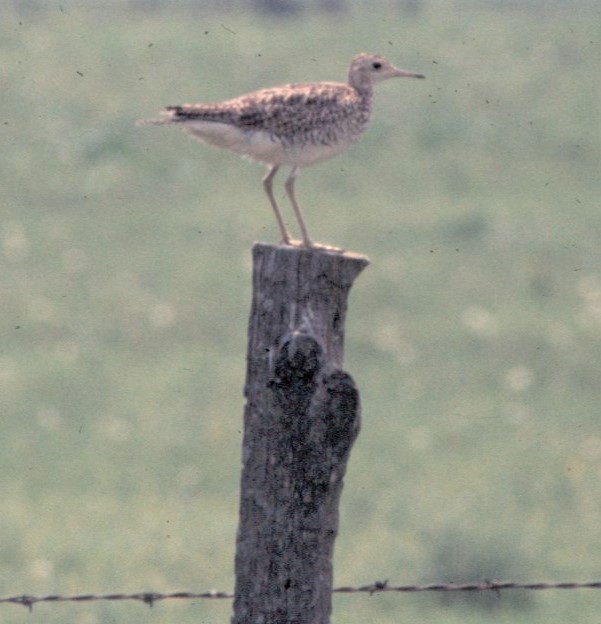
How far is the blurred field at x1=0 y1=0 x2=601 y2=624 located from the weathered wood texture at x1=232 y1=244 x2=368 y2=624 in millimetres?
9649

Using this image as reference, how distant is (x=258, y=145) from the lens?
8539mm

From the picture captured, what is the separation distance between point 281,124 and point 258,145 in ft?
0.45

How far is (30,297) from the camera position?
26.1 metres

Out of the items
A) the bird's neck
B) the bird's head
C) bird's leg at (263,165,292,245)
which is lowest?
bird's leg at (263,165,292,245)

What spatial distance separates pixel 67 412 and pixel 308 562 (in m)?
15.8

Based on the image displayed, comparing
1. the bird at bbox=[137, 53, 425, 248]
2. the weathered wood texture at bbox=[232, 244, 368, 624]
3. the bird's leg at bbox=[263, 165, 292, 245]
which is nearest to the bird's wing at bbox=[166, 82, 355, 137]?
the bird at bbox=[137, 53, 425, 248]

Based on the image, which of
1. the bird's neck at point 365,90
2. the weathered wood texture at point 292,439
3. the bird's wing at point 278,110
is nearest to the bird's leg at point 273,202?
the bird's wing at point 278,110

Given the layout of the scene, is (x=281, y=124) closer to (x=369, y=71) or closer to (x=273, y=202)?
(x=273, y=202)

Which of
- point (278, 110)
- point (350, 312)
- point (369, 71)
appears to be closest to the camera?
point (278, 110)

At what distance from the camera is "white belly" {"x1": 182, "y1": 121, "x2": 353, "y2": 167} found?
332 inches

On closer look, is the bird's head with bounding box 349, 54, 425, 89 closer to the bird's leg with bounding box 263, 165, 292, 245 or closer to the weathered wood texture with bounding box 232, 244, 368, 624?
the bird's leg with bounding box 263, 165, 292, 245

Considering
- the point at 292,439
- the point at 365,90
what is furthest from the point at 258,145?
the point at 292,439

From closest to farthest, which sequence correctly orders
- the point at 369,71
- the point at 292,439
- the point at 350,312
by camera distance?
the point at 292,439 < the point at 369,71 < the point at 350,312

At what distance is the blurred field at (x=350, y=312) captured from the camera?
17359 millimetres
